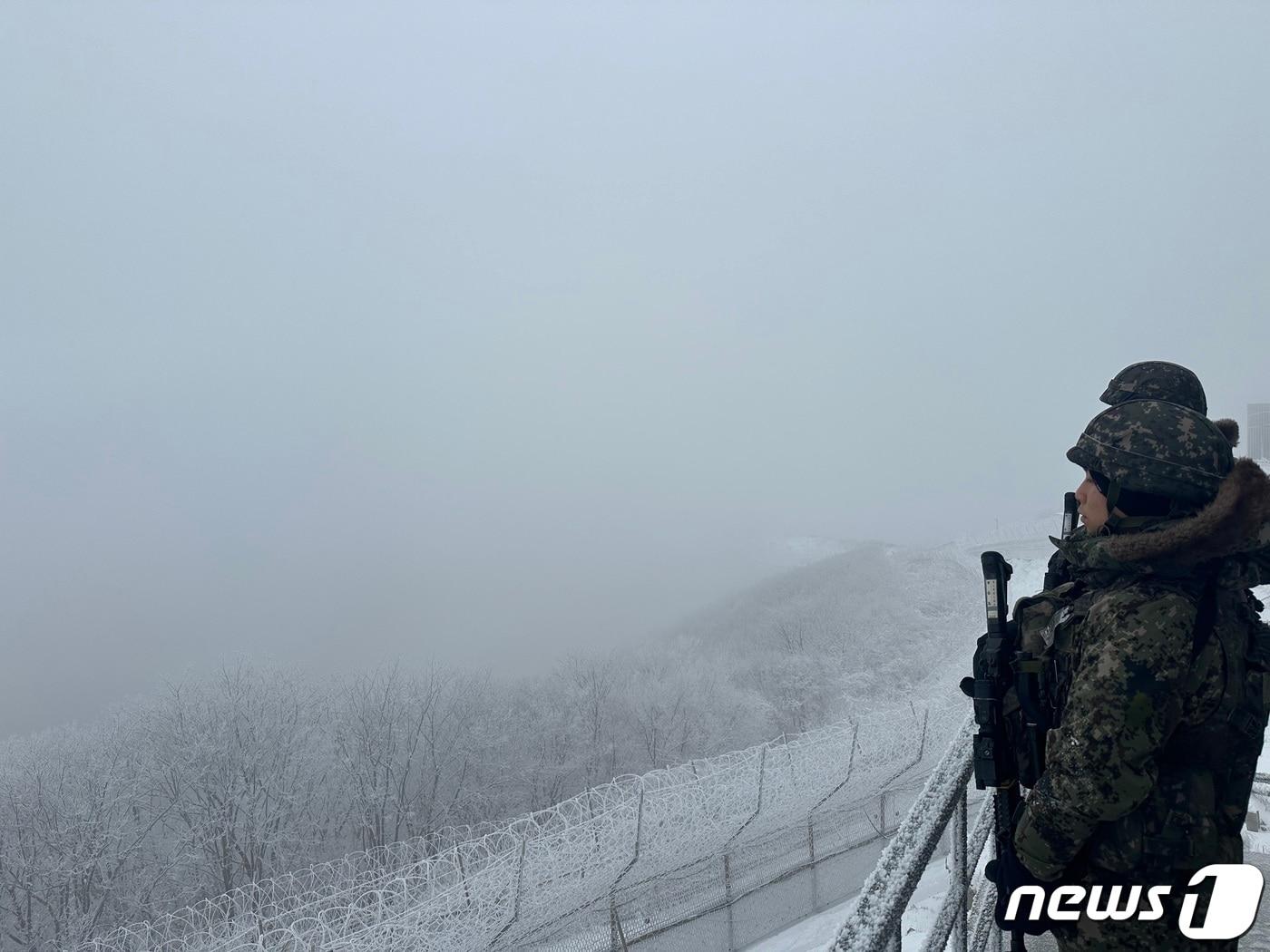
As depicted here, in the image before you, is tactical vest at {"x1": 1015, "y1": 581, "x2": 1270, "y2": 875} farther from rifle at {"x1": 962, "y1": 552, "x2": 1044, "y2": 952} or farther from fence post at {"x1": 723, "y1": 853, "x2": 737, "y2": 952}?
fence post at {"x1": 723, "y1": 853, "x2": 737, "y2": 952}

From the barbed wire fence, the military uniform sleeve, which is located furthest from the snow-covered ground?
the military uniform sleeve

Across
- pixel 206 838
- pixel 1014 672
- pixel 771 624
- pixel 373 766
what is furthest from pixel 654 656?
pixel 1014 672

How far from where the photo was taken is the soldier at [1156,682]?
7.00 feet

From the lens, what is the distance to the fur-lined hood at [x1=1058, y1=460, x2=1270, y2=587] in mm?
2164

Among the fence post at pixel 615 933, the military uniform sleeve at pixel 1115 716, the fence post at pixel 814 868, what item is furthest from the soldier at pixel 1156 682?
the fence post at pixel 814 868

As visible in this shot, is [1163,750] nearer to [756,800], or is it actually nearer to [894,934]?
[894,934]

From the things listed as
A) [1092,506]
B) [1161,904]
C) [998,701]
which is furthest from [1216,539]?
[1161,904]

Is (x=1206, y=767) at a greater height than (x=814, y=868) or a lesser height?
greater

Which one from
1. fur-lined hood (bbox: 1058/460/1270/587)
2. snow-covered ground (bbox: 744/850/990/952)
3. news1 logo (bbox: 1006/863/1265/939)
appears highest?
fur-lined hood (bbox: 1058/460/1270/587)

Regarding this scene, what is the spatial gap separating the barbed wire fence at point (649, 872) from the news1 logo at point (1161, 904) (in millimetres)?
10890

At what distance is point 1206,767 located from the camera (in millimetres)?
2275

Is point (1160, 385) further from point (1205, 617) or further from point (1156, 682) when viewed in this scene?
point (1156, 682)

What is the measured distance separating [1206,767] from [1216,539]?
0.73m

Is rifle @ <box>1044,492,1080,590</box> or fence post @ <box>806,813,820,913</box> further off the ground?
rifle @ <box>1044,492,1080,590</box>
